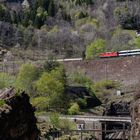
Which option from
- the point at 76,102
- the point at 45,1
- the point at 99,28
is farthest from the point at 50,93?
the point at 45,1

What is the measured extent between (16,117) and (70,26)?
100801 mm

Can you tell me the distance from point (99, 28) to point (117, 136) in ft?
158

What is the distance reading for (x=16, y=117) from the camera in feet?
→ 50.7

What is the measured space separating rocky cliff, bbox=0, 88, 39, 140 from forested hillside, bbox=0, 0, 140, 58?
81722 millimetres

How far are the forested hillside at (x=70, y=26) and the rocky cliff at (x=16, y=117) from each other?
268 feet

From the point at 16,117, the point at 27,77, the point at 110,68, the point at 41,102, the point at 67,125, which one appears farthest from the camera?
the point at 110,68

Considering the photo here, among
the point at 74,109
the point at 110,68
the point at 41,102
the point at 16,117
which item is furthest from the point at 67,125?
the point at 16,117

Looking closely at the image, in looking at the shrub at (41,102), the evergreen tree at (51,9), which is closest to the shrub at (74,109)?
the shrub at (41,102)

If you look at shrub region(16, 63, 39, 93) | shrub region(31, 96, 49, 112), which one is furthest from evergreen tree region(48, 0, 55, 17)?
shrub region(31, 96, 49, 112)

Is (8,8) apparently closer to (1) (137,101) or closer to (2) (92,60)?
(2) (92,60)

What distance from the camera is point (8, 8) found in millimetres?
116750

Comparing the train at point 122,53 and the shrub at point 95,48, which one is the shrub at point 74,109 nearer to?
the train at point 122,53

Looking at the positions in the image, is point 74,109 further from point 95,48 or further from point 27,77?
point 95,48

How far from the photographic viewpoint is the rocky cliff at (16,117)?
15023 millimetres
